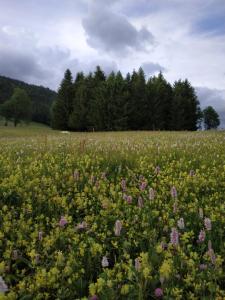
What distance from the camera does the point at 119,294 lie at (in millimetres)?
3523

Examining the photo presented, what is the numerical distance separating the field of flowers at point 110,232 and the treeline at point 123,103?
6514 centimetres

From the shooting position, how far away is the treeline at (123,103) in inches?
2918

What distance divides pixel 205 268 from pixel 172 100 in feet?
260

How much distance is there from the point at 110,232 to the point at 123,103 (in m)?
70.0

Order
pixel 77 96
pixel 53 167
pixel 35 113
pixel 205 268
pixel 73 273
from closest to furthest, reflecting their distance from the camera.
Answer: pixel 205 268, pixel 73 273, pixel 53 167, pixel 77 96, pixel 35 113

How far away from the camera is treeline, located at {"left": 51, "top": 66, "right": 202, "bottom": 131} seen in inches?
2918

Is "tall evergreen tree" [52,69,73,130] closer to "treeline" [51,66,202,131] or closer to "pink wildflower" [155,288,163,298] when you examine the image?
"treeline" [51,66,202,131]

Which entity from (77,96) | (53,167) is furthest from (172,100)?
(53,167)

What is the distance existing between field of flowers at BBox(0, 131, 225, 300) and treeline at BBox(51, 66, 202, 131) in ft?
214

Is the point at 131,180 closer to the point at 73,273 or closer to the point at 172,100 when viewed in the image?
the point at 73,273

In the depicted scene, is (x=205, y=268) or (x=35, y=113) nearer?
(x=205, y=268)

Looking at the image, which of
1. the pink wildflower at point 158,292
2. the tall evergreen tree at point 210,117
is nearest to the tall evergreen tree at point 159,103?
the tall evergreen tree at point 210,117

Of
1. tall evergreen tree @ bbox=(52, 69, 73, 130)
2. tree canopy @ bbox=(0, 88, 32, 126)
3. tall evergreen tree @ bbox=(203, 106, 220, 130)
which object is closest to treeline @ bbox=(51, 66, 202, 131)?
tall evergreen tree @ bbox=(52, 69, 73, 130)

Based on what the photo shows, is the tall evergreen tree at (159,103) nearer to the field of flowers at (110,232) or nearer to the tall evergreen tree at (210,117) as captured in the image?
the tall evergreen tree at (210,117)
